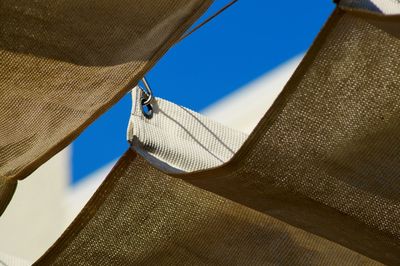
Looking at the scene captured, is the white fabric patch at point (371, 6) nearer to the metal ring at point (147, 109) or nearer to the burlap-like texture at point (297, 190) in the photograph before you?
the burlap-like texture at point (297, 190)

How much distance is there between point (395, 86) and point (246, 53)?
344 cm

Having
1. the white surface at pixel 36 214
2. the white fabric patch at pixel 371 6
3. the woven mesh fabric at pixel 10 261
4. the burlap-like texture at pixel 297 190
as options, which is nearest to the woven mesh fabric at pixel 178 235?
the burlap-like texture at pixel 297 190

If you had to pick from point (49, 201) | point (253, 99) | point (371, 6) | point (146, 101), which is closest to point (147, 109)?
point (146, 101)

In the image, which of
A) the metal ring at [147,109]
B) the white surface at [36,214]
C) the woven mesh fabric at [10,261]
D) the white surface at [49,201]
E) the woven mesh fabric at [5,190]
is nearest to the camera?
the woven mesh fabric at [5,190]

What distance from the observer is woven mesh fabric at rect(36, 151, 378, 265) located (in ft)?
5.30

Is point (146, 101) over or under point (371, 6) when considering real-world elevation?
under

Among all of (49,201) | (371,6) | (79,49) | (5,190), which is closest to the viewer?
(371,6)

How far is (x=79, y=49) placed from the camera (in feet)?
4.33

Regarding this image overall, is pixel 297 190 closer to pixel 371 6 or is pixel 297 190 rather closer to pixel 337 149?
pixel 337 149

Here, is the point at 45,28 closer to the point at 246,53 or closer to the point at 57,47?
the point at 57,47

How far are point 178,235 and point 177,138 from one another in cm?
23

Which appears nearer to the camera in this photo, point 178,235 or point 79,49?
point 79,49

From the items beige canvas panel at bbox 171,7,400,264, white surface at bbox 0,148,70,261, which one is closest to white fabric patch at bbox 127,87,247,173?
beige canvas panel at bbox 171,7,400,264

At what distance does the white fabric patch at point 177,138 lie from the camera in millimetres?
1583
